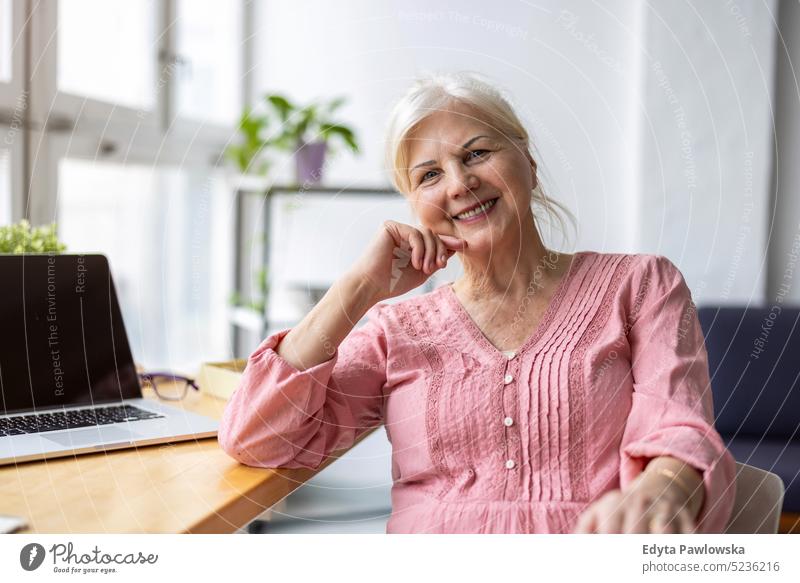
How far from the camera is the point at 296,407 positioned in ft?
2.79

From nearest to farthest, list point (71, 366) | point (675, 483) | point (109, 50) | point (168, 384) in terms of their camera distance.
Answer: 1. point (675, 483)
2. point (71, 366)
3. point (168, 384)
4. point (109, 50)

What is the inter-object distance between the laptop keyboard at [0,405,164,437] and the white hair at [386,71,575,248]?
1.54 ft

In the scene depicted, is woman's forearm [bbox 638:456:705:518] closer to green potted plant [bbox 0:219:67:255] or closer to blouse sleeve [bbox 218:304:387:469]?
blouse sleeve [bbox 218:304:387:469]

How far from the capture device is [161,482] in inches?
30.0

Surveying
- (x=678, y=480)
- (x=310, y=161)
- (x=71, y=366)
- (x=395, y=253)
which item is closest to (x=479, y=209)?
(x=395, y=253)

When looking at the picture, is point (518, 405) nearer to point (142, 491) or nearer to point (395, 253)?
point (395, 253)

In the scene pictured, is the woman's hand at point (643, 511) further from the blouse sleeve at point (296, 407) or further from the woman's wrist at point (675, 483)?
the blouse sleeve at point (296, 407)

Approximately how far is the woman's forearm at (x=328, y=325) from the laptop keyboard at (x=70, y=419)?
0.81 ft

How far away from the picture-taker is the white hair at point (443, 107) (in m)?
0.91

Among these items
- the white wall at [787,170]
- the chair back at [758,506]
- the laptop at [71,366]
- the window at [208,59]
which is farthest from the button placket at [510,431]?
the window at [208,59]

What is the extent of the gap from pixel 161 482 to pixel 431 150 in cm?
48

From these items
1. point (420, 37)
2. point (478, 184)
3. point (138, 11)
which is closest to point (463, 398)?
point (478, 184)

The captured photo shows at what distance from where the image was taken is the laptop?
91 cm

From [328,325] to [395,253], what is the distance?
0.42 ft
